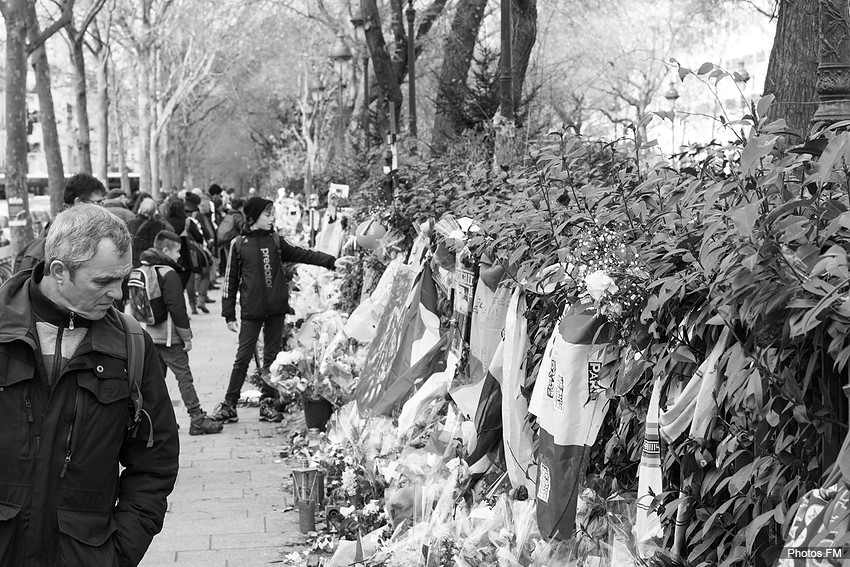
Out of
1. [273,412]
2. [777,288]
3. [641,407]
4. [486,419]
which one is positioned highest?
[777,288]

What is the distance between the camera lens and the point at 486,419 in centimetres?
516

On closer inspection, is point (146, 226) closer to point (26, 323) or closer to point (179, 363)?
point (179, 363)

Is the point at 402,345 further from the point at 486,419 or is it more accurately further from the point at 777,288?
the point at 777,288

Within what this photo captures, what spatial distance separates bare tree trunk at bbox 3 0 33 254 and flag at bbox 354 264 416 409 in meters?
8.87

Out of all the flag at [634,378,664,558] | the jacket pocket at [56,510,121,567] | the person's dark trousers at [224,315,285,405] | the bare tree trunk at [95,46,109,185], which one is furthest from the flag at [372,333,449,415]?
the bare tree trunk at [95,46,109,185]

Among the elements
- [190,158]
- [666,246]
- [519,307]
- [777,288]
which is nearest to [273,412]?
[519,307]

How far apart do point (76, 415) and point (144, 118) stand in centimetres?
3705

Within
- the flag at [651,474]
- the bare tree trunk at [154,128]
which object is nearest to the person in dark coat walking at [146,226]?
the flag at [651,474]

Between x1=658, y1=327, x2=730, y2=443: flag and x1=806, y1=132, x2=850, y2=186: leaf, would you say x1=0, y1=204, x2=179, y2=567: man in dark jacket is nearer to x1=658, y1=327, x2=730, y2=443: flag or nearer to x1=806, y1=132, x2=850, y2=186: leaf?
x1=658, y1=327, x2=730, y2=443: flag

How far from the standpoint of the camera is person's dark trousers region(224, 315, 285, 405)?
9.91 metres

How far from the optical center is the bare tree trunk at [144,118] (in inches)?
1460

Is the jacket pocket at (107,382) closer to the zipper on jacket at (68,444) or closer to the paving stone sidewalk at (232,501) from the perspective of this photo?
the zipper on jacket at (68,444)

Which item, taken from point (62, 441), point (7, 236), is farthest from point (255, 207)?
point (7, 236)

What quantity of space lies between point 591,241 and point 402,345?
133 inches
